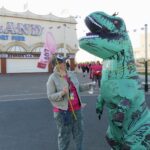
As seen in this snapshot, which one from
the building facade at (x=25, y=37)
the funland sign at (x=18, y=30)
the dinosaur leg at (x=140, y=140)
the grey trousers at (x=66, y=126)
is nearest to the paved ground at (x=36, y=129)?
the grey trousers at (x=66, y=126)

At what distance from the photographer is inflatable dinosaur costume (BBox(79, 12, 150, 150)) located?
9.89ft

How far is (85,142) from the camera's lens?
654 centimetres

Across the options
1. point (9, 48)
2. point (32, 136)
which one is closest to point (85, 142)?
point (32, 136)

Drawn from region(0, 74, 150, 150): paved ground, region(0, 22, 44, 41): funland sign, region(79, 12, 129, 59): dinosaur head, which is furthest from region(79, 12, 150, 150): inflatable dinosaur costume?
region(0, 22, 44, 41): funland sign

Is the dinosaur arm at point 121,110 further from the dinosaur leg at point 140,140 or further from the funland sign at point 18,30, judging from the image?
the funland sign at point 18,30

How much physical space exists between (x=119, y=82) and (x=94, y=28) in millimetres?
546

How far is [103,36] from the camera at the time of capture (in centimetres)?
304

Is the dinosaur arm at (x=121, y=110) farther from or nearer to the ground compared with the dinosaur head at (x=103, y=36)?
nearer to the ground

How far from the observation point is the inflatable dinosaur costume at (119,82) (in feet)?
9.89

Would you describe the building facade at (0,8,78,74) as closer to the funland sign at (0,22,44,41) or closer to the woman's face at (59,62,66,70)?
the funland sign at (0,22,44,41)

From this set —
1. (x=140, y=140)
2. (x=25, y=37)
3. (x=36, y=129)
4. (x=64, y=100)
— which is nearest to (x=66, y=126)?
(x=64, y=100)

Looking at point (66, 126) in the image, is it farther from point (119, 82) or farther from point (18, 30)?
point (18, 30)

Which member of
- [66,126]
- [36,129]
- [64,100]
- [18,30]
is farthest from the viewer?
[18,30]

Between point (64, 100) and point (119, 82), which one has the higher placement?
point (119, 82)
